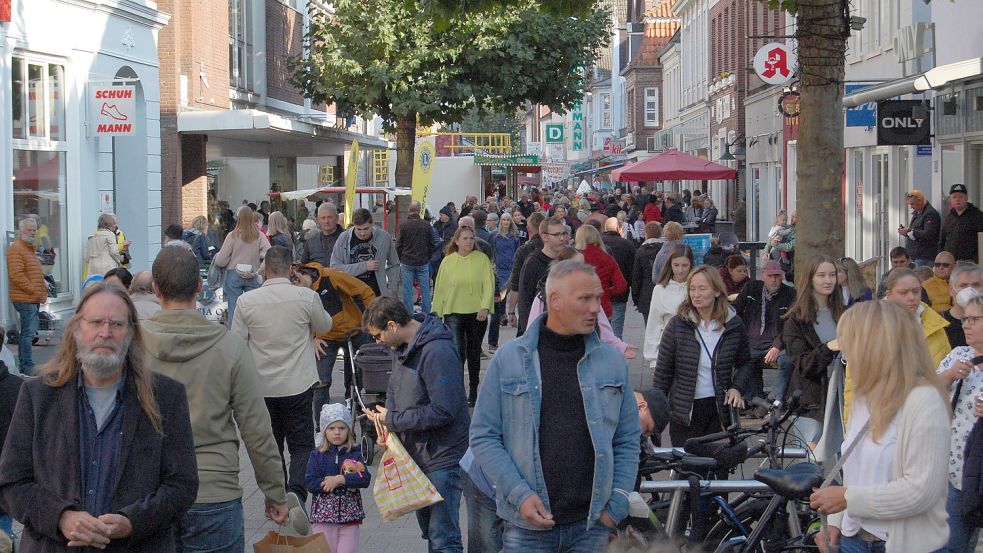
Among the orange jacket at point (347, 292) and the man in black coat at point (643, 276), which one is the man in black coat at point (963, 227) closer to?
the man in black coat at point (643, 276)

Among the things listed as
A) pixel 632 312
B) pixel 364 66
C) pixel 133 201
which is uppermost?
pixel 364 66

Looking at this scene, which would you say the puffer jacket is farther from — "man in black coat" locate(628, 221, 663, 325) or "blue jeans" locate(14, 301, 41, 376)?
"blue jeans" locate(14, 301, 41, 376)

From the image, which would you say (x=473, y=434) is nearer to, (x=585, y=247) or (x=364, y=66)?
(x=585, y=247)

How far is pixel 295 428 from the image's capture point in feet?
25.8

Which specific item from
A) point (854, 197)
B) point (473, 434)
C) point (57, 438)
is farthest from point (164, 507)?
point (854, 197)

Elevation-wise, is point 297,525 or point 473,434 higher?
point 473,434

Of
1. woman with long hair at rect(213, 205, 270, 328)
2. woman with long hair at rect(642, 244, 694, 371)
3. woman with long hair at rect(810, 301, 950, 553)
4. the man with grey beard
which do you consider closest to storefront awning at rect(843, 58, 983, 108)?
woman with long hair at rect(642, 244, 694, 371)

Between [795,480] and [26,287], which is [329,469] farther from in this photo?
[26,287]

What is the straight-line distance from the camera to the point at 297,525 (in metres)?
5.71

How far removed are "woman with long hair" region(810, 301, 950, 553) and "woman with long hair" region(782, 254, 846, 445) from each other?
362 cm

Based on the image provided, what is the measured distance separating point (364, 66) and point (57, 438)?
25612 millimetres

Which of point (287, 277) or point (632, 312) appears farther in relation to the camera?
point (632, 312)

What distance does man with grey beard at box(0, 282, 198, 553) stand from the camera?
4043 millimetres

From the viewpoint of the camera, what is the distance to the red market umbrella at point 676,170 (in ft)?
84.2
